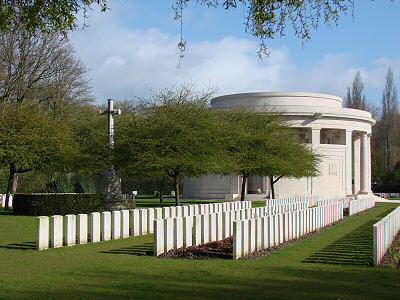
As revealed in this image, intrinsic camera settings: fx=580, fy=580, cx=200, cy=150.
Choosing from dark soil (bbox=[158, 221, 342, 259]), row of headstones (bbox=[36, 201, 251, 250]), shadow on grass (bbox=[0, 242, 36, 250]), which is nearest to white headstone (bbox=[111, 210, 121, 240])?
row of headstones (bbox=[36, 201, 251, 250])

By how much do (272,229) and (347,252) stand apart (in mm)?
1912

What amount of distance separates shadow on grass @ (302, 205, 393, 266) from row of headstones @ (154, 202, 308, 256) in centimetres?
282

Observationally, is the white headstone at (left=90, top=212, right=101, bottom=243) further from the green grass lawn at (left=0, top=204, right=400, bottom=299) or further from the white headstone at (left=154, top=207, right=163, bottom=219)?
the white headstone at (left=154, top=207, right=163, bottom=219)

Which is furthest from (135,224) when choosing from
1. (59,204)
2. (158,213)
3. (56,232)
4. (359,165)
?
(359,165)

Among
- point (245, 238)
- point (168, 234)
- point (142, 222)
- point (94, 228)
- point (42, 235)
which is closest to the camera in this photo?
point (245, 238)

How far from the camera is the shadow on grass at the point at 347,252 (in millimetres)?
11492

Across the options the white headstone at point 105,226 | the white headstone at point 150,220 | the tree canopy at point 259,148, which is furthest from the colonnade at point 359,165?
the white headstone at point 105,226

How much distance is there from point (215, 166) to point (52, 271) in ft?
49.3

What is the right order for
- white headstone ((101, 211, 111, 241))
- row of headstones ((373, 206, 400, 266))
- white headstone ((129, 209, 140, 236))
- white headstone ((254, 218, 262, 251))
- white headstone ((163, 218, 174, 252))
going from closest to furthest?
row of headstones ((373, 206, 400, 266))
white headstone ((163, 218, 174, 252))
white headstone ((254, 218, 262, 251))
white headstone ((101, 211, 111, 241))
white headstone ((129, 209, 140, 236))

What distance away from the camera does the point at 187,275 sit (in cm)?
957

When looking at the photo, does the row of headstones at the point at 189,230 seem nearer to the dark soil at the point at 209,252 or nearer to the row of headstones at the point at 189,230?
the row of headstones at the point at 189,230

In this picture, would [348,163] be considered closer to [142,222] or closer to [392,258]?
[142,222]

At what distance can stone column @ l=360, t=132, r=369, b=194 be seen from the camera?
57866mm

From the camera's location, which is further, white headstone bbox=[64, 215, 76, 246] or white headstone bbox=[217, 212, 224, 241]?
white headstone bbox=[217, 212, 224, 241]
